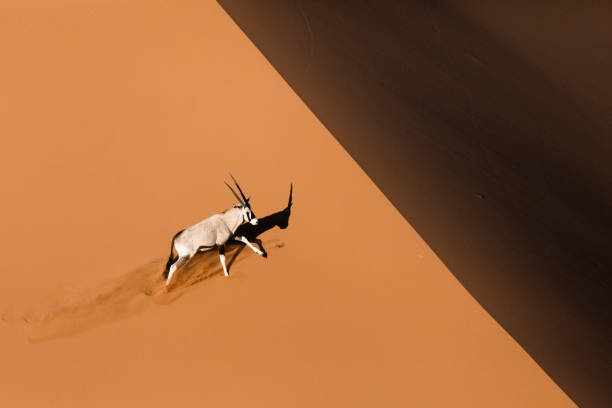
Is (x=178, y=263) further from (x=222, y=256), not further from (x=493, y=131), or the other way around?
(x=493, y=131)

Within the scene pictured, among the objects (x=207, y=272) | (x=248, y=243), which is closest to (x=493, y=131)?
(x=248, y=243)

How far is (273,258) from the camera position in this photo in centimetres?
400

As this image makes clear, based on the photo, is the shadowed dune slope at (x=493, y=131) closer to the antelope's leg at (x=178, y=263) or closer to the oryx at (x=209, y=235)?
the oryx at (x=209, y=235)

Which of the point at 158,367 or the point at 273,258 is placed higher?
the point at 273,258

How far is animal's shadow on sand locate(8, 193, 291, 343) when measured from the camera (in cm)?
358

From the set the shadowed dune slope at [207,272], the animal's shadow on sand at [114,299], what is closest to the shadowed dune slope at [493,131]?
the shadowed dune slope at [207,272]

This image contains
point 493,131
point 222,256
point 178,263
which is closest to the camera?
point 178,263

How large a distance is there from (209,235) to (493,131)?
11.9ft

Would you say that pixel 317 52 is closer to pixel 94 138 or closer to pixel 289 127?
pixel 289 127

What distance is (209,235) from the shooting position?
3600 millimetres

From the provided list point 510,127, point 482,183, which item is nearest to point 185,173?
point 482,183

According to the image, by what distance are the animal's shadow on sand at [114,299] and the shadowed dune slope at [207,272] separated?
0.02 meters

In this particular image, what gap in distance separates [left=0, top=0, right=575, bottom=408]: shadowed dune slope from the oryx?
0.60 feet

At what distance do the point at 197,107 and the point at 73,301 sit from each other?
8.15ft
